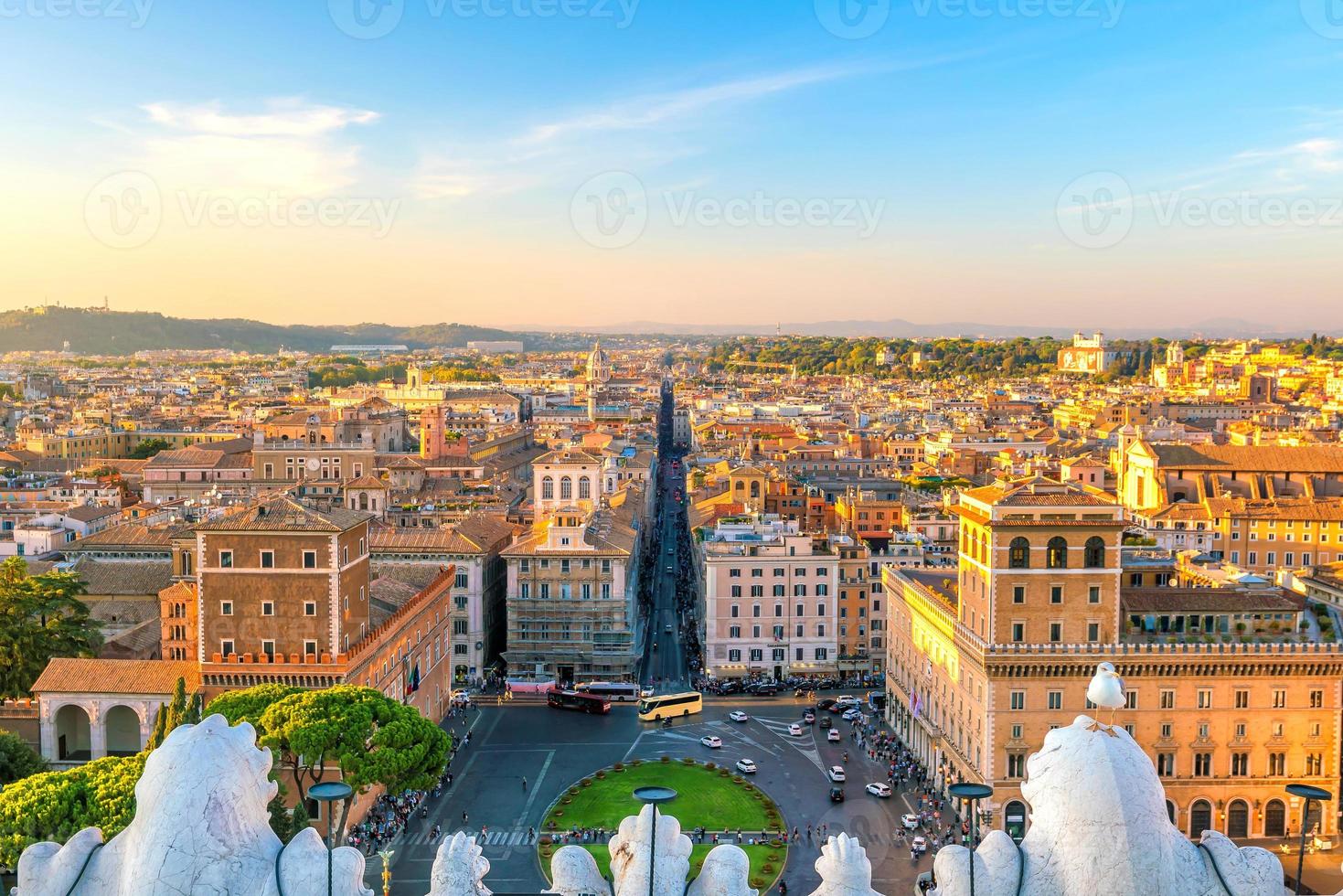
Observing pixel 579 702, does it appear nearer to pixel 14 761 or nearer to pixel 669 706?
pixel 669 706

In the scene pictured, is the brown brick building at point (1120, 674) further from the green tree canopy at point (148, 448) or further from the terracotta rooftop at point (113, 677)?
the green tree canopy at point (148, 448)

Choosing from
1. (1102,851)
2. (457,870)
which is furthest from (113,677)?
(1102,851)

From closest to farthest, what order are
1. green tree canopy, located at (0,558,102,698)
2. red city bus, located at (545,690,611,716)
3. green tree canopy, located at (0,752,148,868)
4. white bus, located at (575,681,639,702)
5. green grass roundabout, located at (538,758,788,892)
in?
1. green tree canopy, located at (0,752,148,868)
2. green grass roundabout, located at (538,758,788,892)
3. green tree canopy, located at (0,558,102,698)
4. red city bus, located at (545,690,611,716)
5. white bus, located at (575,681,639,702)

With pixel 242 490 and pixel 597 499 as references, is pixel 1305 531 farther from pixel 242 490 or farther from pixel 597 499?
pixel 242 490

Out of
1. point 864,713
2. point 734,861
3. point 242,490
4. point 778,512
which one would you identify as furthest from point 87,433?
point 734,861

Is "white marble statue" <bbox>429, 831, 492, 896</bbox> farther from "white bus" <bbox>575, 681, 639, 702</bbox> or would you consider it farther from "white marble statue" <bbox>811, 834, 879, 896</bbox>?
"white bus" <bbox>575, 681, 639, 702</bbox>

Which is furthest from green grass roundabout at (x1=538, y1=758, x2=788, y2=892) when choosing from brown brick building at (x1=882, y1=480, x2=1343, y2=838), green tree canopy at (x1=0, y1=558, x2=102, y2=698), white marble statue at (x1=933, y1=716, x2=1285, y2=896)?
white marble statue at (x1=933, y1=716, x2=1285, y2=896)
